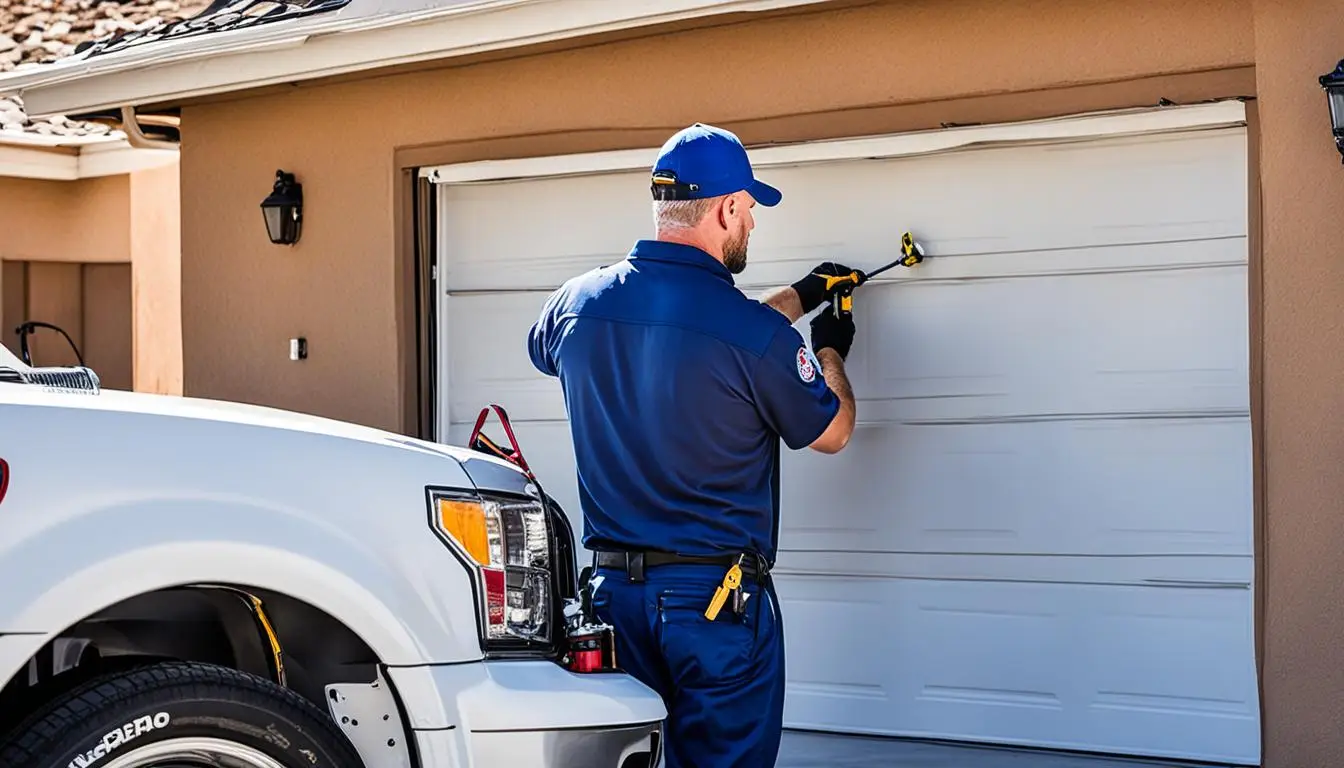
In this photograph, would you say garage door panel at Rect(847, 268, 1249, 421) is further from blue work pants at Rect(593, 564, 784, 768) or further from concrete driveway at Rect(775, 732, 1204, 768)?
blue work pants at Rect(593, 564, 784, 768)

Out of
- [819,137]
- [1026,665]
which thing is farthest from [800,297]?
[1026,665]

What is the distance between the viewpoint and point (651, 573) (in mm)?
4516

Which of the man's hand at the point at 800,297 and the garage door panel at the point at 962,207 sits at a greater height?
the garage door panel at the point at 962,207

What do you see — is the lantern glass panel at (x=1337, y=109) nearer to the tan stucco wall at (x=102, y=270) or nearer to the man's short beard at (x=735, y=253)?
the man's short beard at (x=735, y=253)

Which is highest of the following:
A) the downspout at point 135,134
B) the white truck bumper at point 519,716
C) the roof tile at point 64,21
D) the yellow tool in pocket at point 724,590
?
the roof tile at point 64,21

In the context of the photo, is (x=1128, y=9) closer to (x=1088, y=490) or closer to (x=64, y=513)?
(x=1088, y=490)

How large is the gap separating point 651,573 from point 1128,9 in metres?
2.87

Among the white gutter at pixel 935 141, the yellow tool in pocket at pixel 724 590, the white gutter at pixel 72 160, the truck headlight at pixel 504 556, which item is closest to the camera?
the truck headlight at pixel 504 556

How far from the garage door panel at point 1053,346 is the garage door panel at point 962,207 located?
0.12 metres

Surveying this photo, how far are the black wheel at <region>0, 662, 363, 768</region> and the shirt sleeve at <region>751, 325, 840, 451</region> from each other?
143 cm

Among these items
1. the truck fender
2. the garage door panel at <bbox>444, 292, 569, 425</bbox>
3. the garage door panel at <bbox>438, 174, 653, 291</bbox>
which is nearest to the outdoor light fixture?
the garage door panel at <bbox>438, 174, 653, 291</bbox>

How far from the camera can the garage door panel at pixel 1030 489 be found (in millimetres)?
6055

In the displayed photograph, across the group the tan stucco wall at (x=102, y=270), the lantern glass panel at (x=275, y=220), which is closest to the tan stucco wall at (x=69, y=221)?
the tan stucco wall at (x=102, y=270)

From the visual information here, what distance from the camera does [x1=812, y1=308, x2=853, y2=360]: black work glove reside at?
19.0 feet
